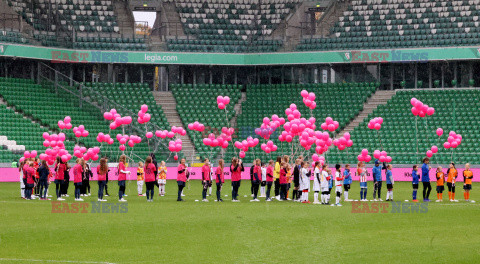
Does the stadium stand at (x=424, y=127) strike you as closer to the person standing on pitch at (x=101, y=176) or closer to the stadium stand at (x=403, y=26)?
the stadium stand at (x=403, y=26)

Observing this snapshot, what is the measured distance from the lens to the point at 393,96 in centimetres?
5394

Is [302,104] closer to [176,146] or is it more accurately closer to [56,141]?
[176,146]

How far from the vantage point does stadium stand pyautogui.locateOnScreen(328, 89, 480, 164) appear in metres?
47.5

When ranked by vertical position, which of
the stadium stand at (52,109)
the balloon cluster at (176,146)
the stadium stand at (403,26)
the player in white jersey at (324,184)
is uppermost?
the stadium stand at (403,26)

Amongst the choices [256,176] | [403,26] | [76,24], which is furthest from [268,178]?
[76,24]

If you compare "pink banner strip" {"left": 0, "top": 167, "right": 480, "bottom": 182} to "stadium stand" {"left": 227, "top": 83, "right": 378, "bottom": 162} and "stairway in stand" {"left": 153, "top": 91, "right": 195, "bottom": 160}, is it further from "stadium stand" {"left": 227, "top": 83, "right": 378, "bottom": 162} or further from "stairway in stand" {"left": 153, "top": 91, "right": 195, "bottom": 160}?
"stadium stand" {"left": 227, "top": 83, "right": 378, "bottom": 162}

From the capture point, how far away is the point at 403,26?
55.0 metres

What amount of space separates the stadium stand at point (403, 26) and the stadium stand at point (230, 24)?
3.50 metres

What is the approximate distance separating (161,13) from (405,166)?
73.6 ft

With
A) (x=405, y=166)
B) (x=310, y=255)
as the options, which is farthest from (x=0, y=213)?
(x=405, y=166)

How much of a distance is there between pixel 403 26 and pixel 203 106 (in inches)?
601

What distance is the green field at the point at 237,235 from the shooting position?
15469mm

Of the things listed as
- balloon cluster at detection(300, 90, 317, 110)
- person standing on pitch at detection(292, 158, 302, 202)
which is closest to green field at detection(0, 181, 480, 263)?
person standing on pitch at detection(292, 158, 302, 202)

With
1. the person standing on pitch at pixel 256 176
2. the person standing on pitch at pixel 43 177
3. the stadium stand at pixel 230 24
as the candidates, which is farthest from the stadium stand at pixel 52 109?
the person standing on pitch at pixel 256 176
